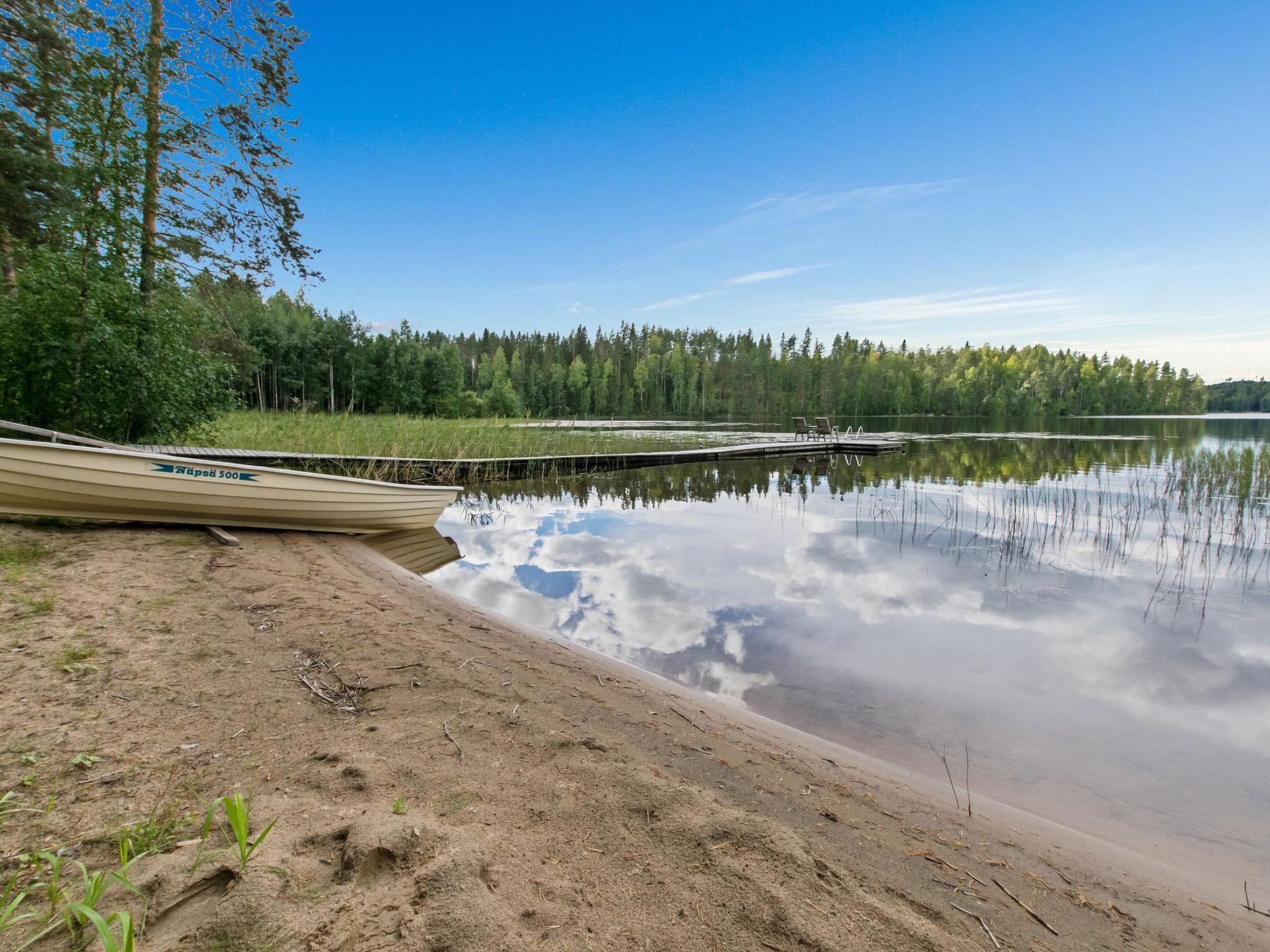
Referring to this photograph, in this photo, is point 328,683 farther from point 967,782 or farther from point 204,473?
point 204,473

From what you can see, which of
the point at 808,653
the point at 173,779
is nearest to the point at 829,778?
the point at 808,653

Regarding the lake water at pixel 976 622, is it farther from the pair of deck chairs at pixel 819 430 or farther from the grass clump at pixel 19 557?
the pair of deck chairs at pixel 819 430

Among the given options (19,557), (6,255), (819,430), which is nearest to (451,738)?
(19,557)

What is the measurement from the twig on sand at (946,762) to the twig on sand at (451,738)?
2.46 metres

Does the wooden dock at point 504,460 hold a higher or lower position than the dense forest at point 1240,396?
lower

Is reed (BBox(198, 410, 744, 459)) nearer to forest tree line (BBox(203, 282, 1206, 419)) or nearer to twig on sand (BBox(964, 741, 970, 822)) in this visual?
twig on sand (BBox(964, 741, 970, 822))

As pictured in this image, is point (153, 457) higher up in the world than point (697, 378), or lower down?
lower down

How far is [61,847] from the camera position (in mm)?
1759

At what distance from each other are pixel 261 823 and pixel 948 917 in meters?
2.37

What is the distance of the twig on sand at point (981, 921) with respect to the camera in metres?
1.75

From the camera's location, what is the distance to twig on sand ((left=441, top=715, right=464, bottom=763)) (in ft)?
8.35

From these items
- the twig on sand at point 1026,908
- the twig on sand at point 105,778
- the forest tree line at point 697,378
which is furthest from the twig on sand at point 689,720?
the forest tree line at point 697,378

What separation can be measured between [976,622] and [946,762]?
2949 millimetres

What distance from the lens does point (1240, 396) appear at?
124 metres
